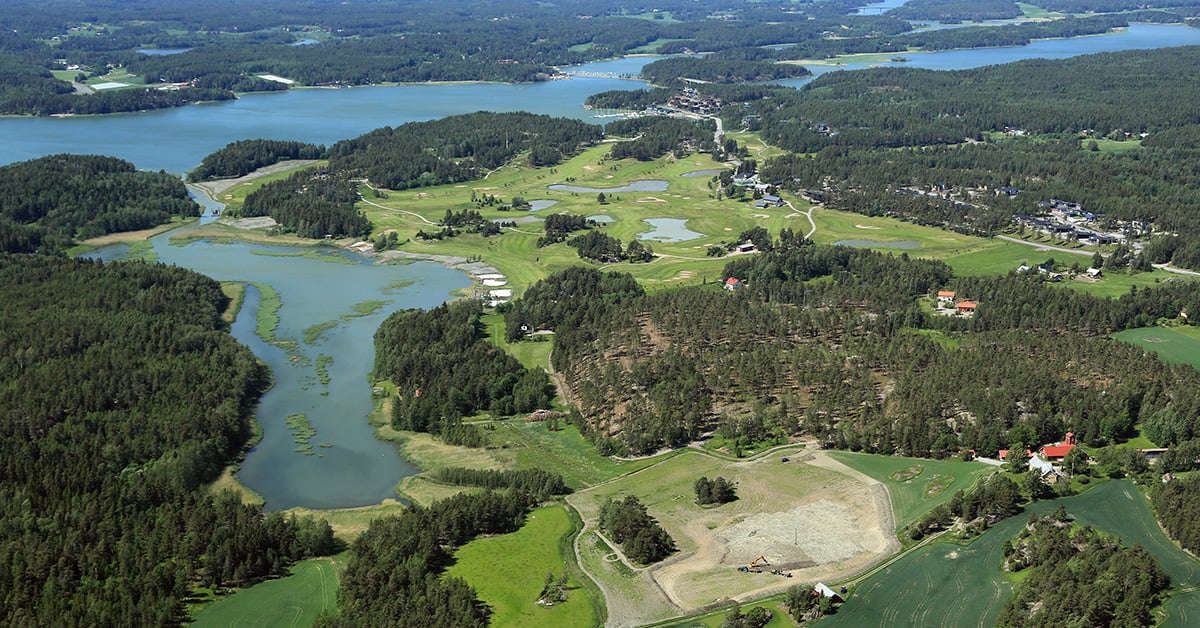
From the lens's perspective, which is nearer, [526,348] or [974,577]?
[974,577]

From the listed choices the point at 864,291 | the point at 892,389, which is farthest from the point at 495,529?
the point at 864,291

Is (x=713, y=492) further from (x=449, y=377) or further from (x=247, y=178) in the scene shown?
(x=247, y=178)

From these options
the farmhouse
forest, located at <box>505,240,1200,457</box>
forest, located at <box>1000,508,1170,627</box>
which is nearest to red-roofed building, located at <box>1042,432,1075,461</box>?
forest, located at <box>505,240,1200,457</box>

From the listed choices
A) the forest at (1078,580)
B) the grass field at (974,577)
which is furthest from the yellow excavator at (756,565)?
the forest at (1078,580)

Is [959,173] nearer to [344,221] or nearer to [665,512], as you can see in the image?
[344,221]

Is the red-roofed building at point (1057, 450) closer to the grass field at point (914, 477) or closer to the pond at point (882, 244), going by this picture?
the grass field at point (914, 477)

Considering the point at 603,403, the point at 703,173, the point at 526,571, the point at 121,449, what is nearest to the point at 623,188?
the point at 703,173

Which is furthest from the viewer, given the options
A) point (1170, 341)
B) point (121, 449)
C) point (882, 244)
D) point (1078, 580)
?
point (882, 244)
